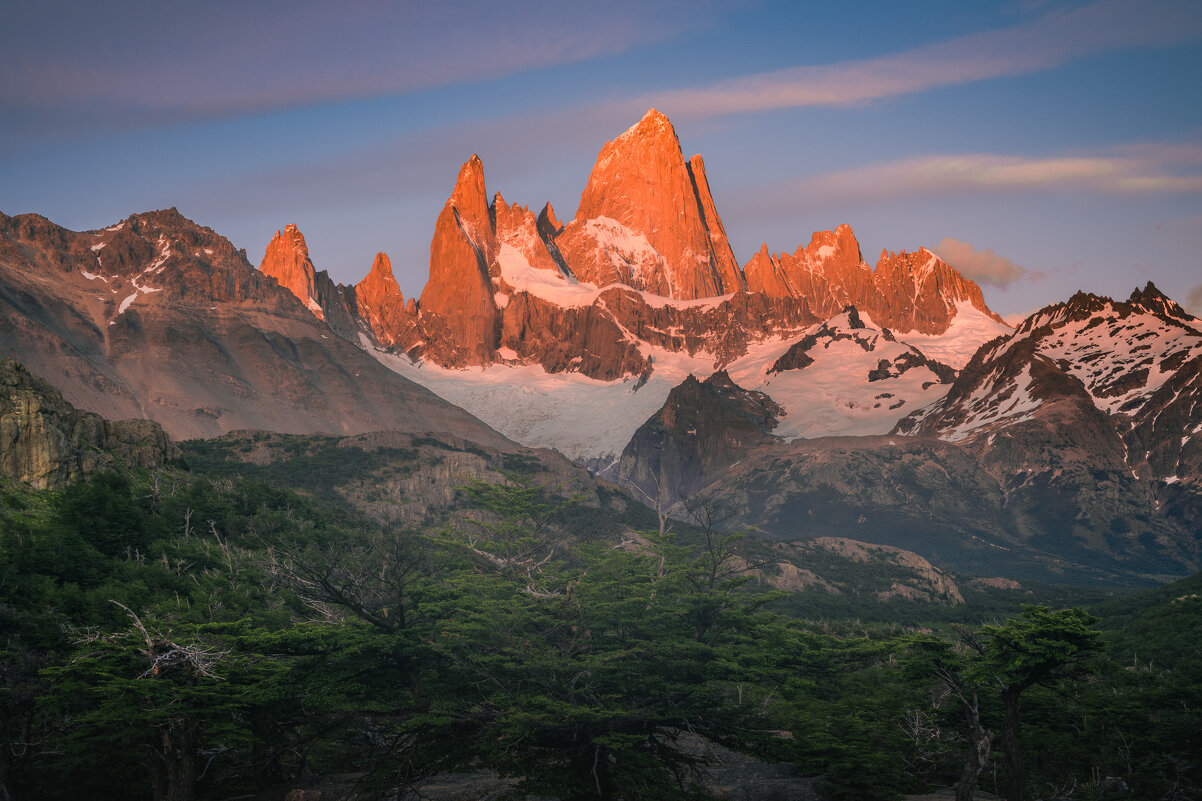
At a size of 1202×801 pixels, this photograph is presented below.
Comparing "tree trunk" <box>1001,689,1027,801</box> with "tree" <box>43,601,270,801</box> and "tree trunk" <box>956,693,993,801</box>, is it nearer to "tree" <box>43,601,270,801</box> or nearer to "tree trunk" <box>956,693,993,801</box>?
"tree trunk" <box>956,693,993,801</box>

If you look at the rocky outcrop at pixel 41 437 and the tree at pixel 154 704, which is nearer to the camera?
the tree at pixel 154 704

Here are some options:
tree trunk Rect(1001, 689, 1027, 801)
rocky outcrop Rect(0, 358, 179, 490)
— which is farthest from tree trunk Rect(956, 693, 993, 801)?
rocky outcrop Rect(0, 358, 179, 490)

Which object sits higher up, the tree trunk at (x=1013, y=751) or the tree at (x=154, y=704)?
the tree at (x=154, y=704)

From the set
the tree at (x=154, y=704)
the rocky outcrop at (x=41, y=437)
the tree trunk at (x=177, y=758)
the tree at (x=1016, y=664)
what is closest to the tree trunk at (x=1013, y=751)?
the tree at (x=1016, y=664)

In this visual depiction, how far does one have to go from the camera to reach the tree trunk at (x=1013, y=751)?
5066cm

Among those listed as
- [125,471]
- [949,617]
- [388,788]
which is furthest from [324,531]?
[949,617]

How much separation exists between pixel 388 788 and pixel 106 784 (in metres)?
14.6

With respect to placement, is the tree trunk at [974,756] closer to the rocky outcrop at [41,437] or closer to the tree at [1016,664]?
the tree at [1016,664]

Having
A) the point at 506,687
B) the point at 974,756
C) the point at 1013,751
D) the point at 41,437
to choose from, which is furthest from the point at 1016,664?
the point at 41,437

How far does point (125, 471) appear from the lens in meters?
99.8

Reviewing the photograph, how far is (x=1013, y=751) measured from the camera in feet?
169

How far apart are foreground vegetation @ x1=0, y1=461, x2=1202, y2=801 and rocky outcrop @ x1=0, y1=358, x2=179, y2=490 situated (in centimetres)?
350

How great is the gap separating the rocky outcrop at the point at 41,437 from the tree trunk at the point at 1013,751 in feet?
238

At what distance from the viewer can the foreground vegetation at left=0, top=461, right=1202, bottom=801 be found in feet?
164
